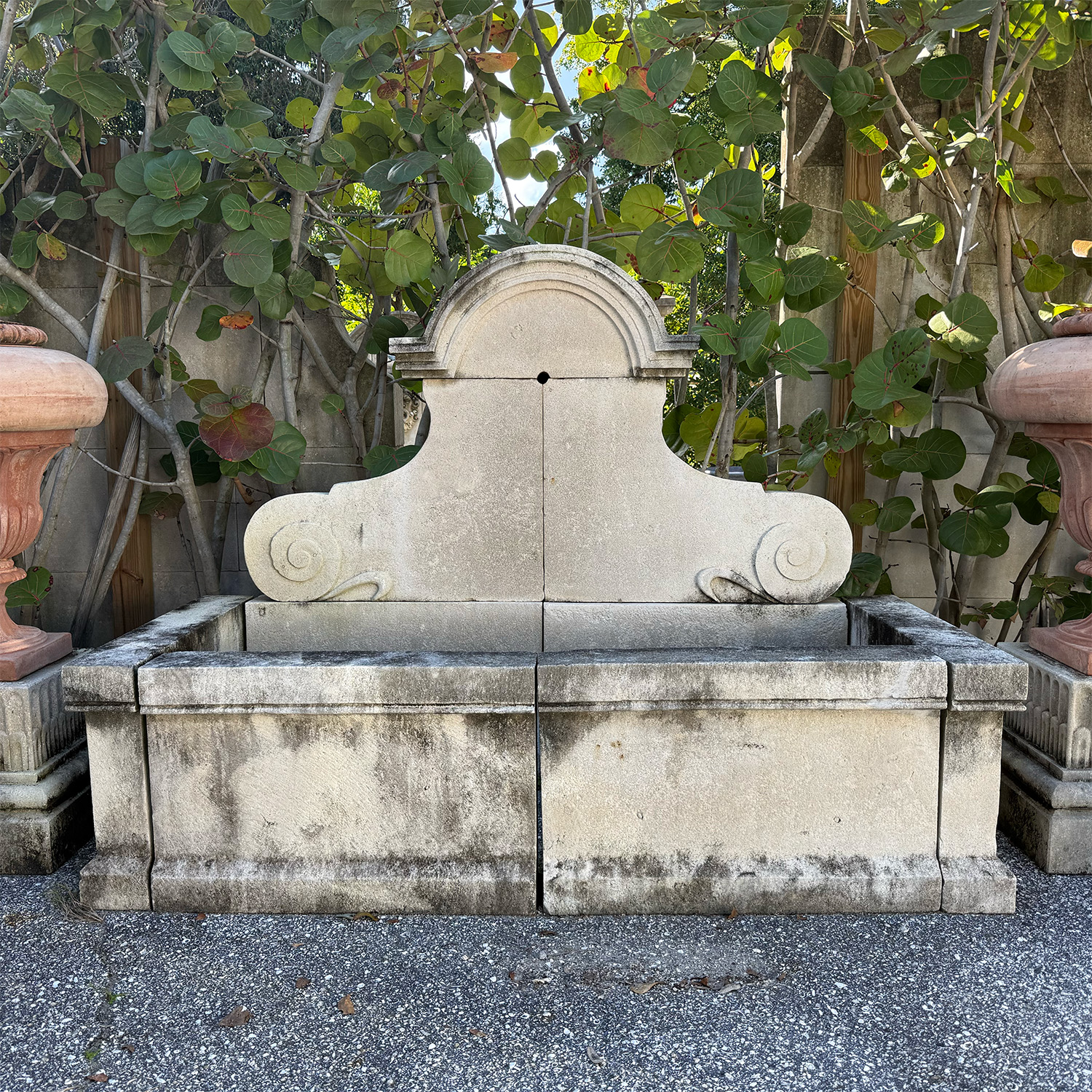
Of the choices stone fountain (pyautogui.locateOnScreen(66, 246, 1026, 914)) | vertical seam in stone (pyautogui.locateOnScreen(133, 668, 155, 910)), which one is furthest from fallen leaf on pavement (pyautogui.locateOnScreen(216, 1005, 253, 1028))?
vertical seam in stone (pyautogui.locateOnScreen(133, 668, 155, 910))

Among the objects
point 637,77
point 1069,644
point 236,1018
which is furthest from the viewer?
point 637,77

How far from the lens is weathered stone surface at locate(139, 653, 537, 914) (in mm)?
2139

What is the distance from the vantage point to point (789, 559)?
260cm

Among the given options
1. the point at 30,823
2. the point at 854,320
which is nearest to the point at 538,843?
the point at 30,823

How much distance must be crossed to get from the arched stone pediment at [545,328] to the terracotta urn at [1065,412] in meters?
0.88

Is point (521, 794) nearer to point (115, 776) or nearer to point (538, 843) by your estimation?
point (538, 843)

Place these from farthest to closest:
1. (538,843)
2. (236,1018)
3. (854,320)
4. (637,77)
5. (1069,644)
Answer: (854,320)
(637,77)
(1069,644)
(538,843)
(236,1018)

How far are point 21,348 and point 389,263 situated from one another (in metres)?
1.08

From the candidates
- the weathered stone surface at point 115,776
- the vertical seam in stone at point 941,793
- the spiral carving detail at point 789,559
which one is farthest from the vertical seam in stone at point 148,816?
the vertical seam in stone at point 941,793

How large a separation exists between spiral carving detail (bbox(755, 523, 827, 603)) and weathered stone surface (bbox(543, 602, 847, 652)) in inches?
2.3

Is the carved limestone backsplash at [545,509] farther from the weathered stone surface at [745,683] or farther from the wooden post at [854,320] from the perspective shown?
the wooden post at [854,320]

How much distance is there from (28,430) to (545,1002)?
188cm

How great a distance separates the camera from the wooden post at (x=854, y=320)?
3.52 m

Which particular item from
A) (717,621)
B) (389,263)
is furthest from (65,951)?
(389,263)
